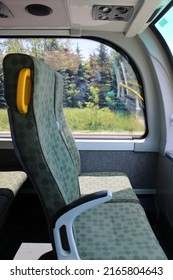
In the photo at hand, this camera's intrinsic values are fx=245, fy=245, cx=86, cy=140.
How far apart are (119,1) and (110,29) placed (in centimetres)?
58

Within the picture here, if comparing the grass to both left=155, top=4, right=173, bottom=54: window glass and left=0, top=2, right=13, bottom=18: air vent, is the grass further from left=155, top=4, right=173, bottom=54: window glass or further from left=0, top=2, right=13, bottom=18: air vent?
left=0, top=2, right=13, bottom=18: air vent

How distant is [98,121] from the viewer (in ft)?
8.32

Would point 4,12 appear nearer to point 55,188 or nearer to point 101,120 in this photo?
point 101,120

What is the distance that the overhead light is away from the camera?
5.69 feet

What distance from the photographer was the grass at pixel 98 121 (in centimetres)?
251

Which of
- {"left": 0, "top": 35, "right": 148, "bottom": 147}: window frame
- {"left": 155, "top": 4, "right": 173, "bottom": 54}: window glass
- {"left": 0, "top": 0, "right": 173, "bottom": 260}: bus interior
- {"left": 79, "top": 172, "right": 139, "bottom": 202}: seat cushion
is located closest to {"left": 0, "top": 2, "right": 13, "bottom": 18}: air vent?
{"left": 0, "top": 0, "right": 173, "bottom": 260}: bus interior

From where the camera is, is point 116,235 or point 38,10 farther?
point 38,10

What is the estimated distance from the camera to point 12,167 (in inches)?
95.1

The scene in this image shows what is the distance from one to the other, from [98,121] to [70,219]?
1583mm

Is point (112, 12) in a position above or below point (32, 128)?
above

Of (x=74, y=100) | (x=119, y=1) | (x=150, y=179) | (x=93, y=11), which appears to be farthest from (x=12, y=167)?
(x=119, y=1)

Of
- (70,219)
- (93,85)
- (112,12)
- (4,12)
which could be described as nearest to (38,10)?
(4,12)

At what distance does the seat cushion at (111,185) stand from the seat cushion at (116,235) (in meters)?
0.13

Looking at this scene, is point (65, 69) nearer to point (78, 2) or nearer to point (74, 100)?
point (74, 100)
